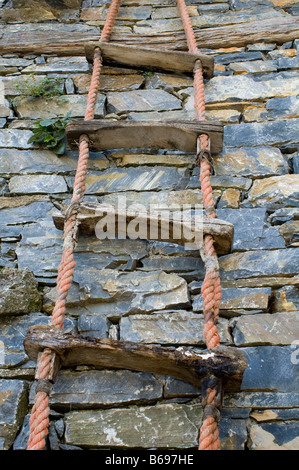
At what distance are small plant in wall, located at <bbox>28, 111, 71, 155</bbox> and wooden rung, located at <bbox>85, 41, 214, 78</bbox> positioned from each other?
56cm

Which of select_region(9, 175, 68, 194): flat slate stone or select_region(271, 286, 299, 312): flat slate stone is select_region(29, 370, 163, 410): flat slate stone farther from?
select_region(9, 175, 68, 194): flat slate stone

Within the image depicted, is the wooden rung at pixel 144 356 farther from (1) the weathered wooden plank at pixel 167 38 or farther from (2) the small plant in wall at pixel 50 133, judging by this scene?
(1) the weathered wooden plank at pixel 167 38

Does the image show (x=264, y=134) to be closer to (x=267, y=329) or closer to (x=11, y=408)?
Result: (x=267, y=329)

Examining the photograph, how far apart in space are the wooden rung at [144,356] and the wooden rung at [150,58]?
206 cm

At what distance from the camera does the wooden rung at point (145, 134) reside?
2762 mm

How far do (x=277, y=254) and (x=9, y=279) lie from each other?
123cm

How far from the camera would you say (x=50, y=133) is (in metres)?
3.09

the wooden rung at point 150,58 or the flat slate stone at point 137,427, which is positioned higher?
the wooden rung at point 150,58

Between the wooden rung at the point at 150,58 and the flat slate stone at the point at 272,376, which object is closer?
the flat slate stone at the point at 272,376

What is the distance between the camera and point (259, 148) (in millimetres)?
2971

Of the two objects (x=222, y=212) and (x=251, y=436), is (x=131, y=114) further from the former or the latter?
(x=251, y=436)

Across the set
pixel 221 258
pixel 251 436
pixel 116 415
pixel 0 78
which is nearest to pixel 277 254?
pixel 221 258

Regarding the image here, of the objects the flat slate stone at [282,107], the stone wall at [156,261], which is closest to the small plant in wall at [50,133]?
the stone wall at [156,261]

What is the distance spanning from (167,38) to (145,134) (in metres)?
1.22
